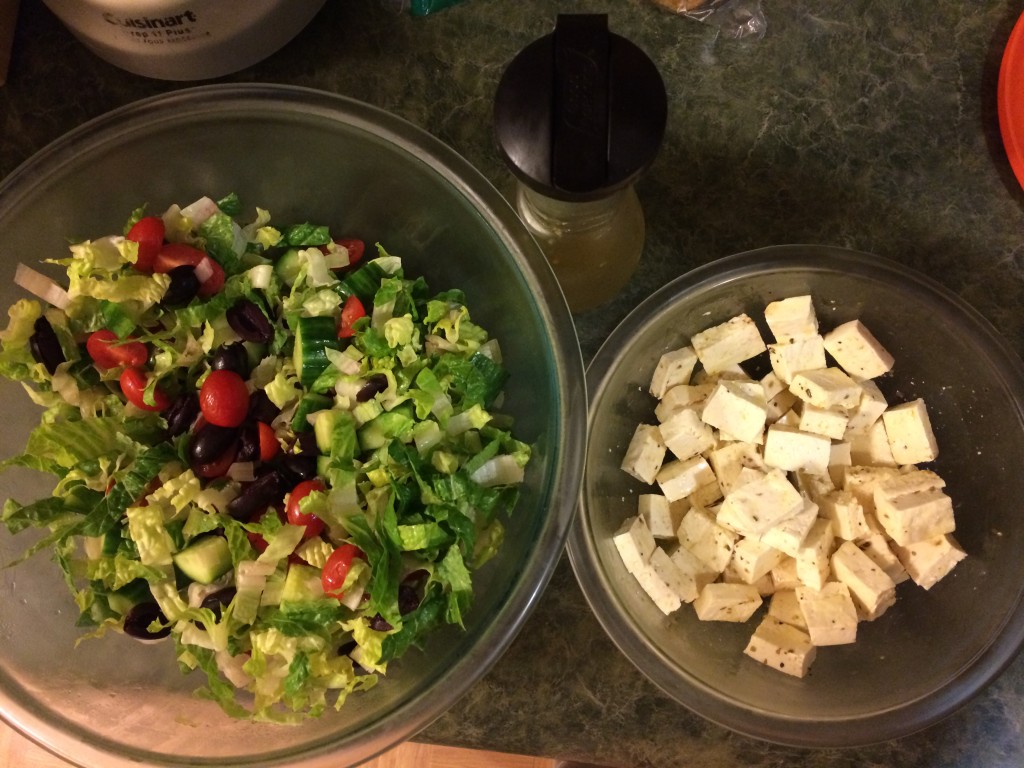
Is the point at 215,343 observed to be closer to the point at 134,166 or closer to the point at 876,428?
the point at 134,166

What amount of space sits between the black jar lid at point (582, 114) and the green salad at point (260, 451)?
235mm

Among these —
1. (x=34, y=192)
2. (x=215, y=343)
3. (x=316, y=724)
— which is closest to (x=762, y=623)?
(x=316, y=724)

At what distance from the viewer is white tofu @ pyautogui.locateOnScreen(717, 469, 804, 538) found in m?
0.97

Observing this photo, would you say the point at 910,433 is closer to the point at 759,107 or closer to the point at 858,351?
the point at 858,351

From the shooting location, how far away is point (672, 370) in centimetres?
106

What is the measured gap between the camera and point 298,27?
41.4 inches

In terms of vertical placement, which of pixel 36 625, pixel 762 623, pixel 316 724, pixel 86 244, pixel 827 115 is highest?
pixel 86 244

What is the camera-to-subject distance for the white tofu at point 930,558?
1020 millimetres

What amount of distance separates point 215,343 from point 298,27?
436 millimetres

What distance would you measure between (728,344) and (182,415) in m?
0.68

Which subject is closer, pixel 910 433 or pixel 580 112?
pixel 580 112

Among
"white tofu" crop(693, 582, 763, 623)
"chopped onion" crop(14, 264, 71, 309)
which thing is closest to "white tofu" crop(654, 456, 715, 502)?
"white tofu" crop(693, 582, 763, 623)

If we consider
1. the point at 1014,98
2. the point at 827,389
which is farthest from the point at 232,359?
the point at 1014,98

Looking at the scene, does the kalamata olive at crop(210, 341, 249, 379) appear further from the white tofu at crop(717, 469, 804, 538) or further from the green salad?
the white tofu at crop(717, 469, 804, 538)
